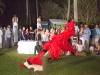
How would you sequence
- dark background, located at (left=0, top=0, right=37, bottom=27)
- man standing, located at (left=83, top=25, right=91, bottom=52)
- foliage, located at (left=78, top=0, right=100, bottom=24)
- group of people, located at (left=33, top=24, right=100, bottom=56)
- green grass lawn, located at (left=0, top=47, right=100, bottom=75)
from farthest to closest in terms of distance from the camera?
dark background, located at (left=0, top=0, right=37, bottom=27)
foliage, located at (left=78, top=0, right=100, bottom=24)
man standing, located at (left=83, top=25, right=91, bottom=52)
group of people, located at (left=33, top=24, right=100, bottom=56)
green grass lawn, located at (left=0, top=47, right=100, bottom=75)

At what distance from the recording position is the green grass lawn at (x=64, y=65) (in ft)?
44.2

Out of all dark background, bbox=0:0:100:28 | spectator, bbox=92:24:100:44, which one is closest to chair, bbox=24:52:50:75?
spectator, bbox=92:24:100:44

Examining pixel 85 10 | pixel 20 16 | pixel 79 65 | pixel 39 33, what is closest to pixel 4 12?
pixel 20 16

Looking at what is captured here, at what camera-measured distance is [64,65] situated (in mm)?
15320

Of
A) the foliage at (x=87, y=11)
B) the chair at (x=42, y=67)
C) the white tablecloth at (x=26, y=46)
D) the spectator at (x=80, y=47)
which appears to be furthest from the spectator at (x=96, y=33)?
the foliage at (x=87, y=11)

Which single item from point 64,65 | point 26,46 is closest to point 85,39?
point 26,46

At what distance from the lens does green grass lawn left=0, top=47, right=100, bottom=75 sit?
1348 centimetres

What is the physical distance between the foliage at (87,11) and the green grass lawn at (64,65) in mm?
17570

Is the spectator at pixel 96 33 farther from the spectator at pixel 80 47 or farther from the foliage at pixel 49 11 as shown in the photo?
the foliage at pixel 49 11

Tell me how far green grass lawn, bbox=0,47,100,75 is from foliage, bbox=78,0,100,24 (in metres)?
17.6

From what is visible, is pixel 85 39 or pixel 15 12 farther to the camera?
pixel 15 12

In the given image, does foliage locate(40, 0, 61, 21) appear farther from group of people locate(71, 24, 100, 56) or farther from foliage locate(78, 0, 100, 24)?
group of people locate(71, 24, 100, 56)

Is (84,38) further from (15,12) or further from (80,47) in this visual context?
(15,12)

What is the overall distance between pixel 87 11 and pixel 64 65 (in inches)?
841
